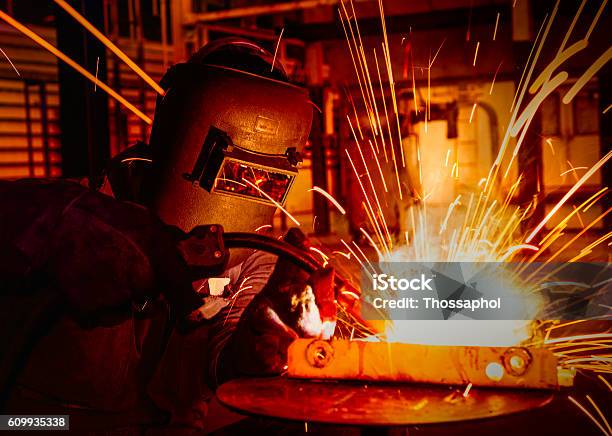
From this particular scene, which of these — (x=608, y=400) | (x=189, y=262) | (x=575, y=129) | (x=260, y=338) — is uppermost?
(x=575, y=129)

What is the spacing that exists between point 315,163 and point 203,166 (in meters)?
7.81

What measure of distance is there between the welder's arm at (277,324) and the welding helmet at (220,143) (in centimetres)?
24


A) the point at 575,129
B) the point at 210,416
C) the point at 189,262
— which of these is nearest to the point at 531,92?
the point at 575,129

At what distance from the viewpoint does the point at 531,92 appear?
27.6ft

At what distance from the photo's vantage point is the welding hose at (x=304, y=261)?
4.94 ft

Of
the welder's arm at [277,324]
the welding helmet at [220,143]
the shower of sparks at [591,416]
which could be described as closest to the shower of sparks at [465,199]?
the shower of sparks at [591,416]

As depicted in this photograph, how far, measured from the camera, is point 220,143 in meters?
2.02

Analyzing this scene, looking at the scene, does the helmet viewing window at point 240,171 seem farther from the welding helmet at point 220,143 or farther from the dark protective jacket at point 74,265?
the dark protective jacket at point 74,265

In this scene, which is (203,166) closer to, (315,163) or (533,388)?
(533,388)

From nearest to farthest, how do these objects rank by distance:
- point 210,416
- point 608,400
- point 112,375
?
point 112,375
point 210,416
point 608,400

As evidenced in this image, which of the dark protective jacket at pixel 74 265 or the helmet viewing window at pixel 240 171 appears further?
the helmet viewing window at pixel 240 171

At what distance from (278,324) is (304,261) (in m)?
0.30

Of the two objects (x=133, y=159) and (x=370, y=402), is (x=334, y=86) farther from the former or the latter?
(x=370, y=402)

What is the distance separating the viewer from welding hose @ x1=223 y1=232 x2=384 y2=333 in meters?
1.51
